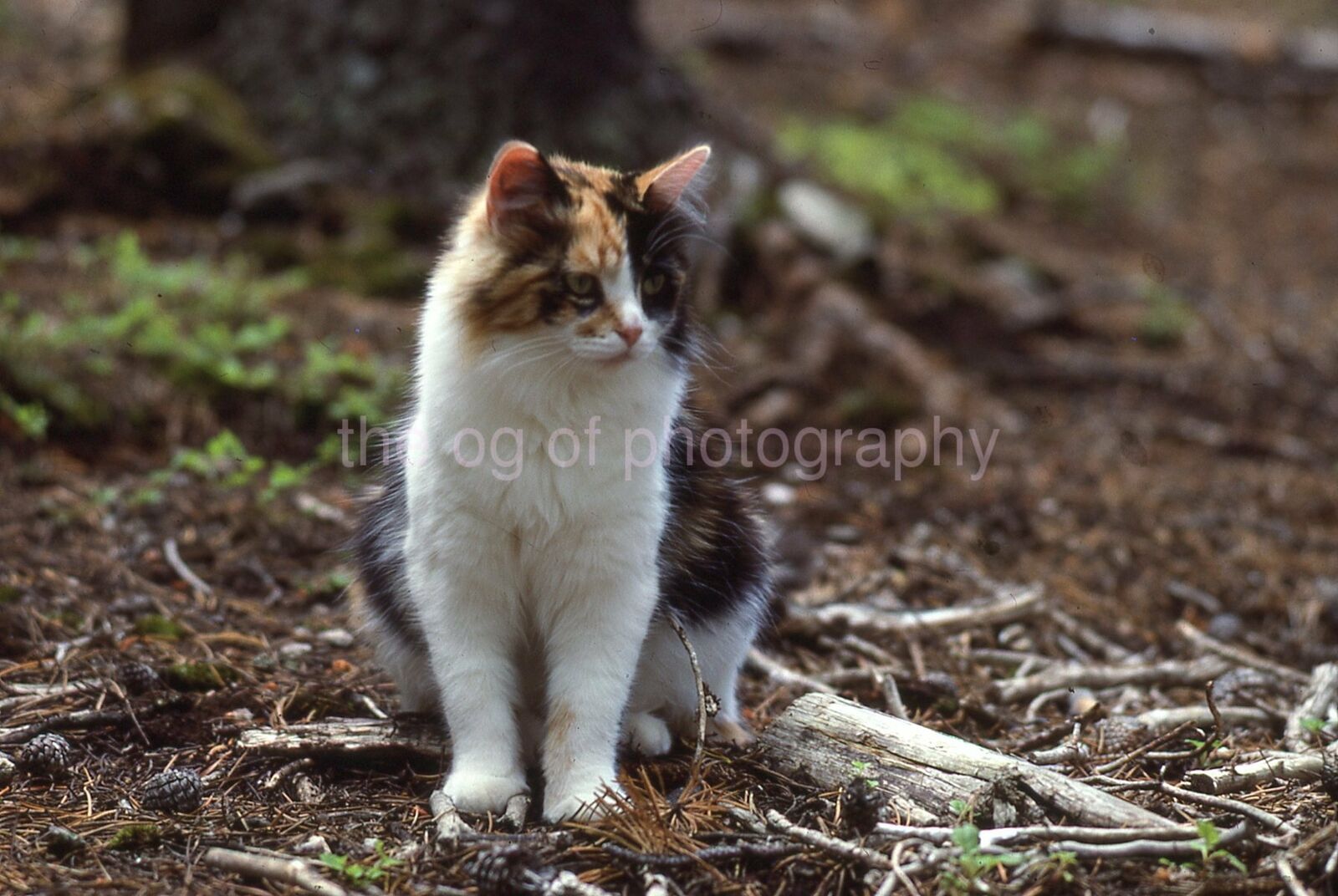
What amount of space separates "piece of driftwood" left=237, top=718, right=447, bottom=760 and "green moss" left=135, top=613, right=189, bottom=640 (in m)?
0.79

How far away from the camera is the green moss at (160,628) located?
11.5 ft

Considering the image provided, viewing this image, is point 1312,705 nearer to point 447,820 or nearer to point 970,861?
point 970,861

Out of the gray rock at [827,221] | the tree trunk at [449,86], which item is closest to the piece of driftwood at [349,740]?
the tree trunk at [449,86]

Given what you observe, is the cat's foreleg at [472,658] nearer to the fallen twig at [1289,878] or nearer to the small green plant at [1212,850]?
the small green plant at [1212,850]

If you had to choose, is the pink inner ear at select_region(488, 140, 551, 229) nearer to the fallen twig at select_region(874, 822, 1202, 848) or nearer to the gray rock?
the fallen twig at select_region(874, 822, 1202, 848)

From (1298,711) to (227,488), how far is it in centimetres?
386

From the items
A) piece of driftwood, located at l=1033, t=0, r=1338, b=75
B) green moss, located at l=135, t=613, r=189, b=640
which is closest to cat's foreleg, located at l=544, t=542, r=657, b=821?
green moss, located at l=135, t=613, r=189, b=640

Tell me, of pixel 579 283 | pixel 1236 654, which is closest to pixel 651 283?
pixel 579 283

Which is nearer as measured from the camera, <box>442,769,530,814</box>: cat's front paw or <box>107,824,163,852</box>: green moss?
<box>107,824,163,852</box>: green moss

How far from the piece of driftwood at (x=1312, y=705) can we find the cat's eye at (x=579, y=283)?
87.1 inches

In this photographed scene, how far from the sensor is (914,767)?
105 inches

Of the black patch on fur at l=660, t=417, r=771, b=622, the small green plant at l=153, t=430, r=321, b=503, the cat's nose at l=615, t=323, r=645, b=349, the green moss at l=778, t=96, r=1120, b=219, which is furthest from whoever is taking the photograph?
the green moss at l=778, t=96, r=1120, b=219

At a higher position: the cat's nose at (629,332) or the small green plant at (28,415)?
the cat's nose at (629,332)

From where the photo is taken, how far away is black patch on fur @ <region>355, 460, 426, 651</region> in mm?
2896
